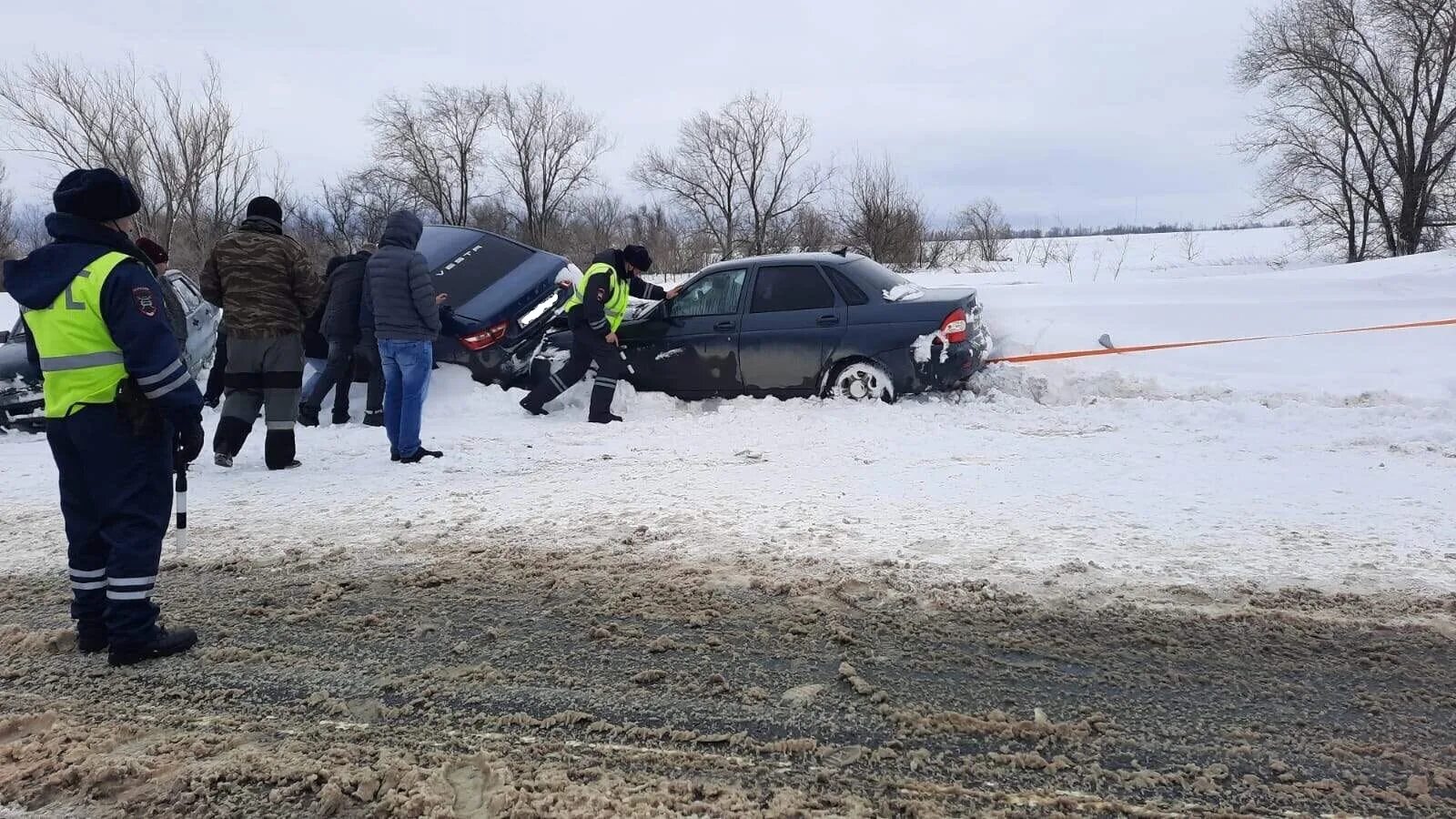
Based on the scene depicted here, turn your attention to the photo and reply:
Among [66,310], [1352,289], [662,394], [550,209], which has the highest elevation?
[550,209]

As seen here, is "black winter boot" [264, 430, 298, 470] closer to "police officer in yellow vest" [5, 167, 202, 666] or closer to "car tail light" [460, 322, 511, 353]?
"car tail light" [460, 322, 511, 353]

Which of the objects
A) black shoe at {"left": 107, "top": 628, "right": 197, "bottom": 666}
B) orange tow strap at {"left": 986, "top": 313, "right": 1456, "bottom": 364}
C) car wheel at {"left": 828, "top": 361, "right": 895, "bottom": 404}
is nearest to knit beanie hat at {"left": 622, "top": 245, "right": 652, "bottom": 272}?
car wheel at {"left": 828, "top": 361, "right": 895, "bottom": 404}

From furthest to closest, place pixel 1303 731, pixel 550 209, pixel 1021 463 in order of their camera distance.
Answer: pixel 550 209, pixel 1021 463, pixel 1303 731

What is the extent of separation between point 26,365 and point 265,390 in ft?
14.2

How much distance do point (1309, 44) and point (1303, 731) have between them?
112 feet

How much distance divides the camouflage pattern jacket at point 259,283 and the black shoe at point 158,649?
3.42 metres

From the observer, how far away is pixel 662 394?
8.56 m

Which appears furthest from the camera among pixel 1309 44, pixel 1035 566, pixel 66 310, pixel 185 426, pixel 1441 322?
pixel 1309 44

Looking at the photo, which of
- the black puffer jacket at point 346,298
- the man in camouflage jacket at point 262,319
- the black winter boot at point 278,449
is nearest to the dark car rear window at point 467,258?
the black puffer jacket at point 346,298

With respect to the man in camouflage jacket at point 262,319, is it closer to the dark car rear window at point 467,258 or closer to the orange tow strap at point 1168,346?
the dark car rear window at point 467,258

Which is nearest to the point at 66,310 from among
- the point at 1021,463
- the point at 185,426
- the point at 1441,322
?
the point at 185,426

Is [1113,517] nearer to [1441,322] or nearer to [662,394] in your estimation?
[662,394]

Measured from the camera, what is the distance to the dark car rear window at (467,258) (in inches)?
357

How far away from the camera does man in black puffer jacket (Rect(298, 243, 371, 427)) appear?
8.04 metres
